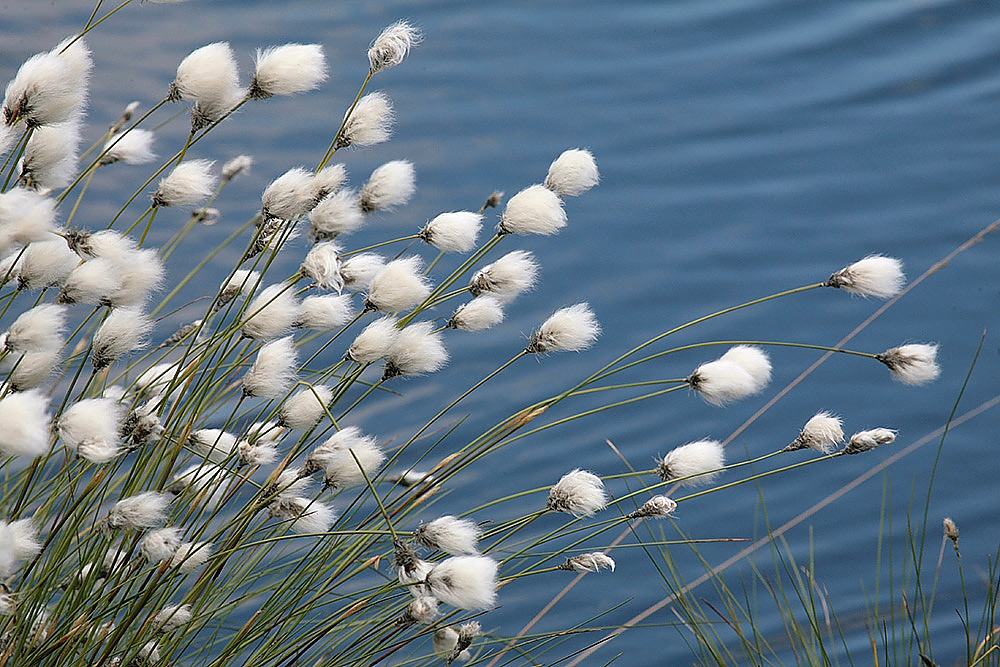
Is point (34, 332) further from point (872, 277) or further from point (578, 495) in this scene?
point (872, 277)

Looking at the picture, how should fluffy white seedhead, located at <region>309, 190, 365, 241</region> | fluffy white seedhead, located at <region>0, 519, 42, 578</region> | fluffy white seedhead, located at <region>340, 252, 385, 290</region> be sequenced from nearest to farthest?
fluffy white seedhead, located at <region>0, 519, 42, 578</region> < fluffy white seedhead, located at <region>309, 190, 365, 241</region> < fluffy white seedhead, located at <region>340, 252, 385, 290</region>

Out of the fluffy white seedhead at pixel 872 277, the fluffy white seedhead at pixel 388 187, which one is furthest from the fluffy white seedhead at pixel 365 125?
the fluffy white seedhead at pixel 872 277

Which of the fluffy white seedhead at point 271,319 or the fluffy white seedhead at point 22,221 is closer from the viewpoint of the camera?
the fluffy white seedhead at point 22,221

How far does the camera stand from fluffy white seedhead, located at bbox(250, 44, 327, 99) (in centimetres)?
63

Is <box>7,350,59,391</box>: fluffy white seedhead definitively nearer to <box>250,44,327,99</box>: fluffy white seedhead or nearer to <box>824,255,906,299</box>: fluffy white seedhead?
Answer: <box>250,44,327,99</box>: fluffy white seedhead

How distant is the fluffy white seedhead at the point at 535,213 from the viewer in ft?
2.17

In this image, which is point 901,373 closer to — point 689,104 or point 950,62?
point 689,104

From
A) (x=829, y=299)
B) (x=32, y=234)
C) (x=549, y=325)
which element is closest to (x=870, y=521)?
(x=829, y=299)

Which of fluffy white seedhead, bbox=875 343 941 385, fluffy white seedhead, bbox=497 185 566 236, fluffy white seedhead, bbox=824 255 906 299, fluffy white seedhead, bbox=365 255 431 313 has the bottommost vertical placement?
fluffy white seedhead, bbox=875 343 941 385

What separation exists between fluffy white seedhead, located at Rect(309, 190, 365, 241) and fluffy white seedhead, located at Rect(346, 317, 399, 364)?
69mm

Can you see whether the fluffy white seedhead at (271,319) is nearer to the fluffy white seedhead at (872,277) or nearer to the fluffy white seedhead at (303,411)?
the fluffy white seedhead at (303,411)

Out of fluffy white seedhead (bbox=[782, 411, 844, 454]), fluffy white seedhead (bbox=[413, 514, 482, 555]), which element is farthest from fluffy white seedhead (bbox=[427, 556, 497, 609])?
fluffy white seedhead (bbox=[782, 411, 844, 454])

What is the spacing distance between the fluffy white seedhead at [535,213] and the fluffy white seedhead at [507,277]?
23mm

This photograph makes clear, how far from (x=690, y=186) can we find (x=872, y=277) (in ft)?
3.69
